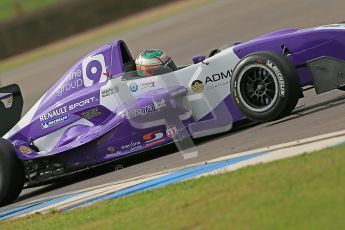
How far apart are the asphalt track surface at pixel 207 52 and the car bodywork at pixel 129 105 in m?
0.30

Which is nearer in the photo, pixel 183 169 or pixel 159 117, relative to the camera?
pixel 183 169

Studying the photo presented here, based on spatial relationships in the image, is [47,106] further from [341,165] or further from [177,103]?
[341,165]

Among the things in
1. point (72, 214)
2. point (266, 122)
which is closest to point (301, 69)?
point (266, 122)

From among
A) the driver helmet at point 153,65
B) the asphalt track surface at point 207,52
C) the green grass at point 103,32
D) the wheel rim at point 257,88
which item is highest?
the driver helmet at point 153,65

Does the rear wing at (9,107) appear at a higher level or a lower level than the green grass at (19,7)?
higher

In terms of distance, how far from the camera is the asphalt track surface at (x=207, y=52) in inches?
338

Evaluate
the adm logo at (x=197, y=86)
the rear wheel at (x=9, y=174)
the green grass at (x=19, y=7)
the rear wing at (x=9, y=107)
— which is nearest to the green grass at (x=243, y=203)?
the rear wheel at (x=9, y=174)

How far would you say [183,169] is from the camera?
325 inches

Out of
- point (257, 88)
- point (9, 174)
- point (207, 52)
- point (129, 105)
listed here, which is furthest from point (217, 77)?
point (207, 52)

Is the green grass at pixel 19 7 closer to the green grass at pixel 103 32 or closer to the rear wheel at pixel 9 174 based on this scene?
the green grass at pixel 103 32

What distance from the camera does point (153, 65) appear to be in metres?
9.84

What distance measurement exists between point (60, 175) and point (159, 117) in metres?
1.62

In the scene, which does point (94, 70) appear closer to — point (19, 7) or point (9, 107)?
point (9, 107)

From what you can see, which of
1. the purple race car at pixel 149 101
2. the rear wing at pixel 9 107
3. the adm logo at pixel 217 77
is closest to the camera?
the purple race car at pixel 149 101
